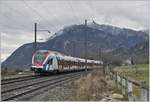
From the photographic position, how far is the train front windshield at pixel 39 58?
1882 inches

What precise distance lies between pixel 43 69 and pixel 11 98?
29480mm

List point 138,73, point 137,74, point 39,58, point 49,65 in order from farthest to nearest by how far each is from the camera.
Result: point 138,73
point 49,65
point 39,58
point 137,74

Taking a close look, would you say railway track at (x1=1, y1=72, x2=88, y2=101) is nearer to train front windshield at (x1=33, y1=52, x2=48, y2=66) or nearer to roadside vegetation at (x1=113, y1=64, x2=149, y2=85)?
roadside vegetation at (x1=113, y1=64, x2=149, y2=85)

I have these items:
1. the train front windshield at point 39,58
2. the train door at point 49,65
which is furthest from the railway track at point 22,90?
the train door at point 49,65

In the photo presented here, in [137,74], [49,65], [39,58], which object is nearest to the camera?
[137,74]

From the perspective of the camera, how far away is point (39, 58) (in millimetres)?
48062

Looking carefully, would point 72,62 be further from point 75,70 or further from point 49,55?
point 49,55

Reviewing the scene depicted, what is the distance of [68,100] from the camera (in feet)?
58.7

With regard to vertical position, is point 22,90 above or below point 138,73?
below

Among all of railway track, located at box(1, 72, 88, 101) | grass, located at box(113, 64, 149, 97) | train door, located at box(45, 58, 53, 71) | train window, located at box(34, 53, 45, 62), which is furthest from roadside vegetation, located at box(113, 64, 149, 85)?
train window, located at box(34, 53, 45, 62)

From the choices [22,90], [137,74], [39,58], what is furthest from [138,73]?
[22,90]

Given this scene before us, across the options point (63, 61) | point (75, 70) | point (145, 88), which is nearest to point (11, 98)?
point (145, 88)

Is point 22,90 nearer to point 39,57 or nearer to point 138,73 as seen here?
point 39,57

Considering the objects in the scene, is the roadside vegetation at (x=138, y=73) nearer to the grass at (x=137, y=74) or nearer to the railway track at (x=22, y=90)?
the grass at (x=137, y=74)
